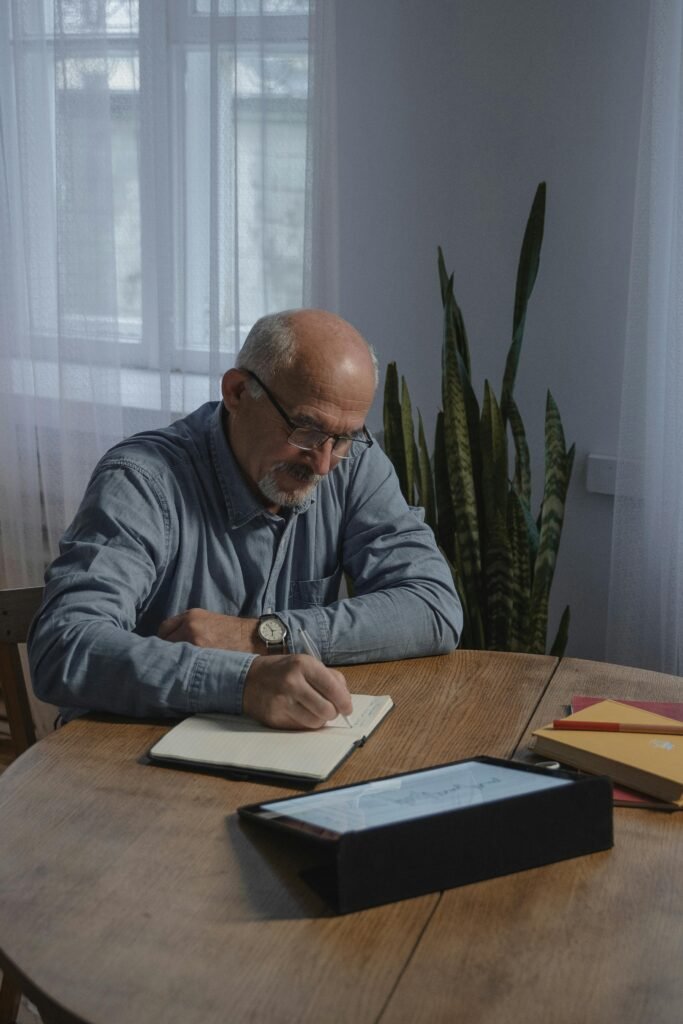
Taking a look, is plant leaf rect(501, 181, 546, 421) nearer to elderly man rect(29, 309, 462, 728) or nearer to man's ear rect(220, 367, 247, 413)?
elderly man rect(29, 309, 462, 728)

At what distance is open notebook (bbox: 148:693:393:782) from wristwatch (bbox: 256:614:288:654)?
0.76ft

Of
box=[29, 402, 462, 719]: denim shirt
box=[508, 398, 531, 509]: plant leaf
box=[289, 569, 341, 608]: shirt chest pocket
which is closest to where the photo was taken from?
box=[29, 402, 462, 719]: denim shirt

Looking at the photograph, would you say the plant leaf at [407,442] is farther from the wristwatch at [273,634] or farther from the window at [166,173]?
the wristwatch at [273,634]

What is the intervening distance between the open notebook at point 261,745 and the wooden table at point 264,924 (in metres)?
0.02

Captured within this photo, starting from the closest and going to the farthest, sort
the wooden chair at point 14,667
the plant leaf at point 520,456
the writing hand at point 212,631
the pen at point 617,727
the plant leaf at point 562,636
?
the pen at point 617,727 < the writing hand at point 212,631 < the wooden chair at point 14,667 < the plant leaf at point 520,456 < the plant leaf at point 562,636

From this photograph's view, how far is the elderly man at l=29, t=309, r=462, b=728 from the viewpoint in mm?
1587

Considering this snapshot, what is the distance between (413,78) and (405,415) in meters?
1.00

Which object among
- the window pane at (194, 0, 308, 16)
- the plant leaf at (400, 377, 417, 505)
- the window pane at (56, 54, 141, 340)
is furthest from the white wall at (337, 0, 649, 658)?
the window pane at (56, 54, 141, 340)

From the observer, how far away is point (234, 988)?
3.08 ft

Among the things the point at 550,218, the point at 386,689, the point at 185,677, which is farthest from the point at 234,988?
the point at 550,218

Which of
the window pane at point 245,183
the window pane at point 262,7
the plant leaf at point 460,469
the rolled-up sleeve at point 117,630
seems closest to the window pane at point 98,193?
the window pane at point 245,183

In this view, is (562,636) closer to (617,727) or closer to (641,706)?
(641,706)

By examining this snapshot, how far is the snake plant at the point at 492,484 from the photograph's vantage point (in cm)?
256

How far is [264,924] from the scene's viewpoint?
1.03 m
